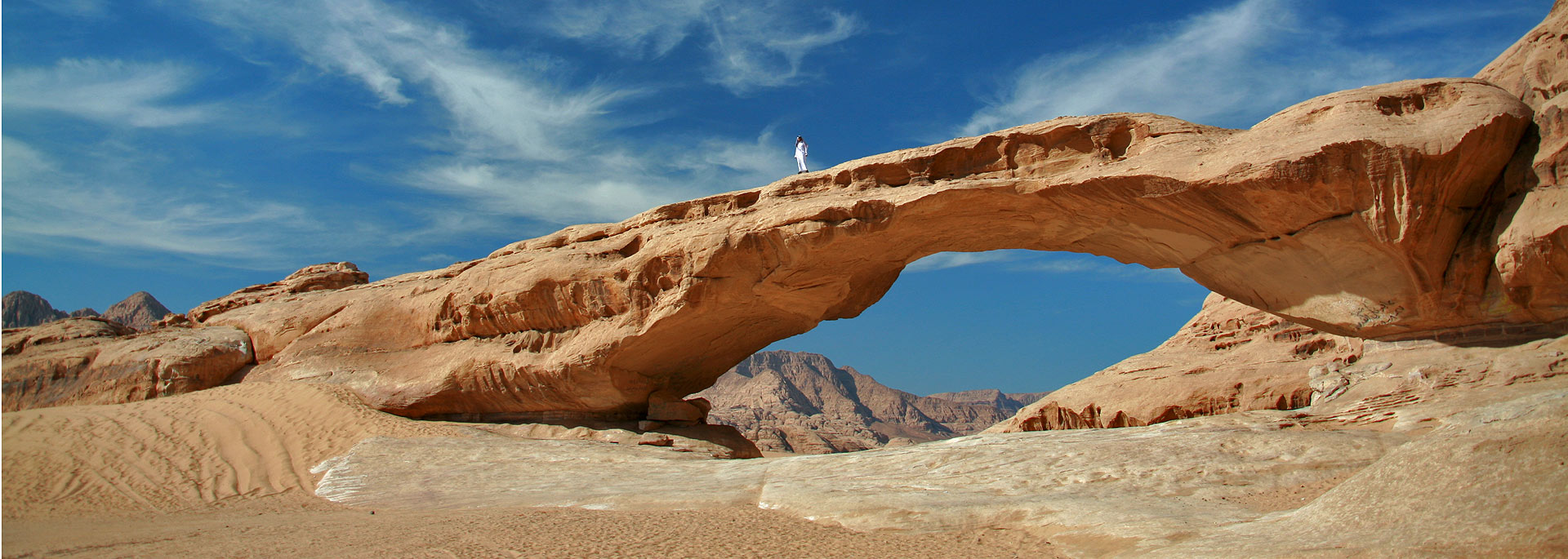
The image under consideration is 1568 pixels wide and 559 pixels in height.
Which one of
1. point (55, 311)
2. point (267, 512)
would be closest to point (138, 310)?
point (55, 311)

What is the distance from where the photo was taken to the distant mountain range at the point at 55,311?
41.9 meters

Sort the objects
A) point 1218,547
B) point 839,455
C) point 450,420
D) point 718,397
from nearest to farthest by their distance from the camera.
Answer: point 1218,547 → point 839,455 → point 450,420 → point 718,397

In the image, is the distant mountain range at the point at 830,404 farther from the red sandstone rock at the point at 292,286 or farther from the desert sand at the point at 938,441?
the desert sand at the point at 938,441

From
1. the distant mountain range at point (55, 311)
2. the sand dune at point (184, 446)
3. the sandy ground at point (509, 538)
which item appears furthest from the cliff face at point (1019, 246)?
the distant mountain range at point (55, 311)

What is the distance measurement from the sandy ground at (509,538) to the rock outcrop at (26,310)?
42.7 m

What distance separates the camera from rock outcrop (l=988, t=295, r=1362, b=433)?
13430 millimetres

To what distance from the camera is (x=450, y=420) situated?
16.0 meters

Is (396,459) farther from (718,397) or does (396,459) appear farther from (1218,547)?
(718,397)

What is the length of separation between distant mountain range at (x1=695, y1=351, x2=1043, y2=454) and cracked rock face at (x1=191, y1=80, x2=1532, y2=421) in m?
27.9

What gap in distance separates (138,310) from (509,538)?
49.9 meters

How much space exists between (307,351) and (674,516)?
12.7 metres

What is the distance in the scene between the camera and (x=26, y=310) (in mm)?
42719

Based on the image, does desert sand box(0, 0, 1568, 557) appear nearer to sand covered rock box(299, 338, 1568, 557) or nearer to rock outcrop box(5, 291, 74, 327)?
sand covered rock box(299, 338, 1568, 557)

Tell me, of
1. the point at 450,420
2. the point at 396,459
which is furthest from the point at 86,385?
the point at 396,459
